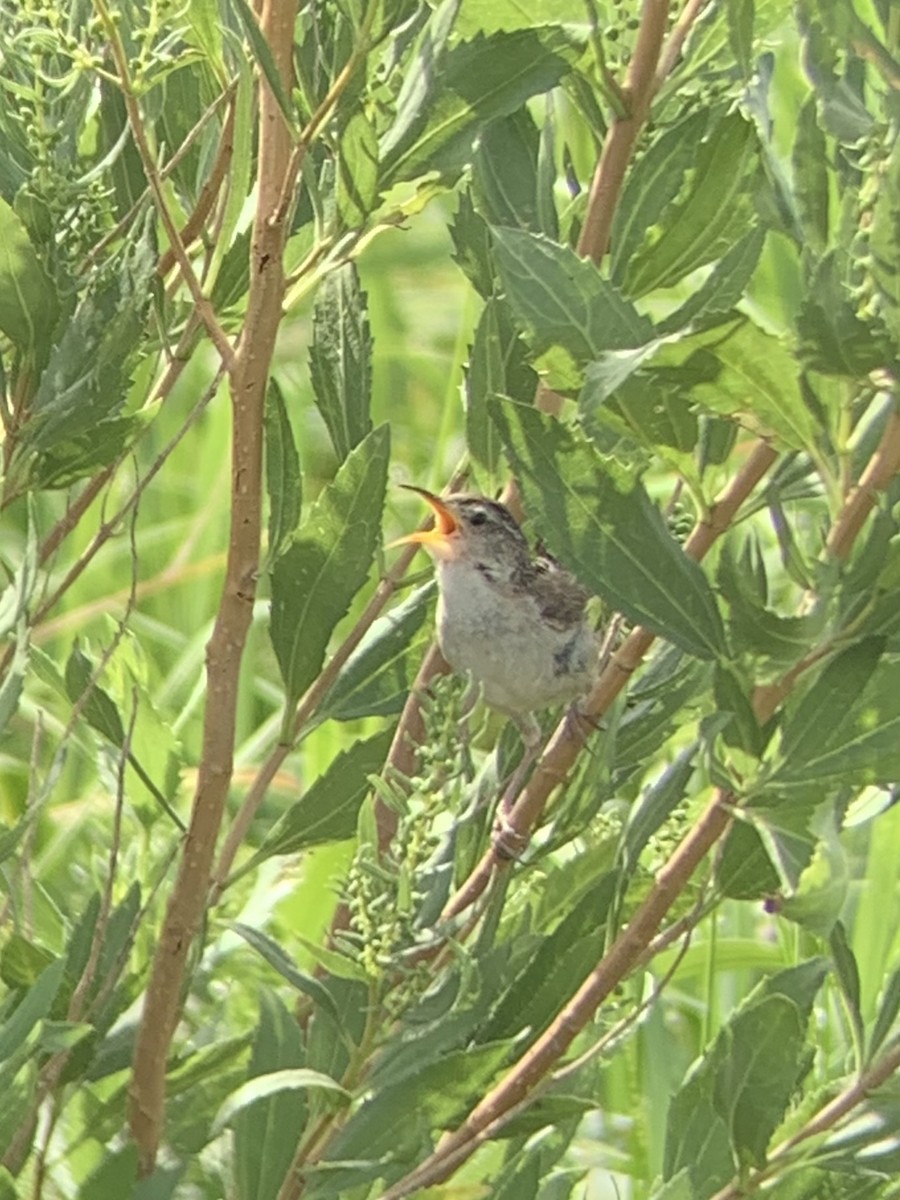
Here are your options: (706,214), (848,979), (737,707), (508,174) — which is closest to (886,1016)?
(848,979)

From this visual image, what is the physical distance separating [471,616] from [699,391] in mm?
491

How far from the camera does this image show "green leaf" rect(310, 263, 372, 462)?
155cm

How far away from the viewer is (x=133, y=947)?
1587 millimetres

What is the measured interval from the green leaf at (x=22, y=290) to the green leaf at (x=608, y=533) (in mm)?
335

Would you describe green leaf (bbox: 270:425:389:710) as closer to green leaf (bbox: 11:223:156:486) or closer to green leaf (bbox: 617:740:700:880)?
green leaf (bbox: 11:223:156:486)

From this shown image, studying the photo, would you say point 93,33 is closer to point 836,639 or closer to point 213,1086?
point 836,639

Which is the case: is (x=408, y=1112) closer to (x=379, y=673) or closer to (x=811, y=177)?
(x=379, y=673)

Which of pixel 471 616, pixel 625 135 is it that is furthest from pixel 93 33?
pixel 471 616

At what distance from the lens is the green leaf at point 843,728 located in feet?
4.05

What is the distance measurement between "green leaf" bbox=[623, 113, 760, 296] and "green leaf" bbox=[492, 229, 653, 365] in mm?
222

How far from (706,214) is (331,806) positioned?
50cm

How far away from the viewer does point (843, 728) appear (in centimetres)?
124

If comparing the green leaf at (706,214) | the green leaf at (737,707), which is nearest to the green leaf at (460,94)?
the green leaf at (706,214)

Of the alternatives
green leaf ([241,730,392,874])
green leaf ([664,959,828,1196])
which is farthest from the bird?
green leaf ([664,959,828,1196])
